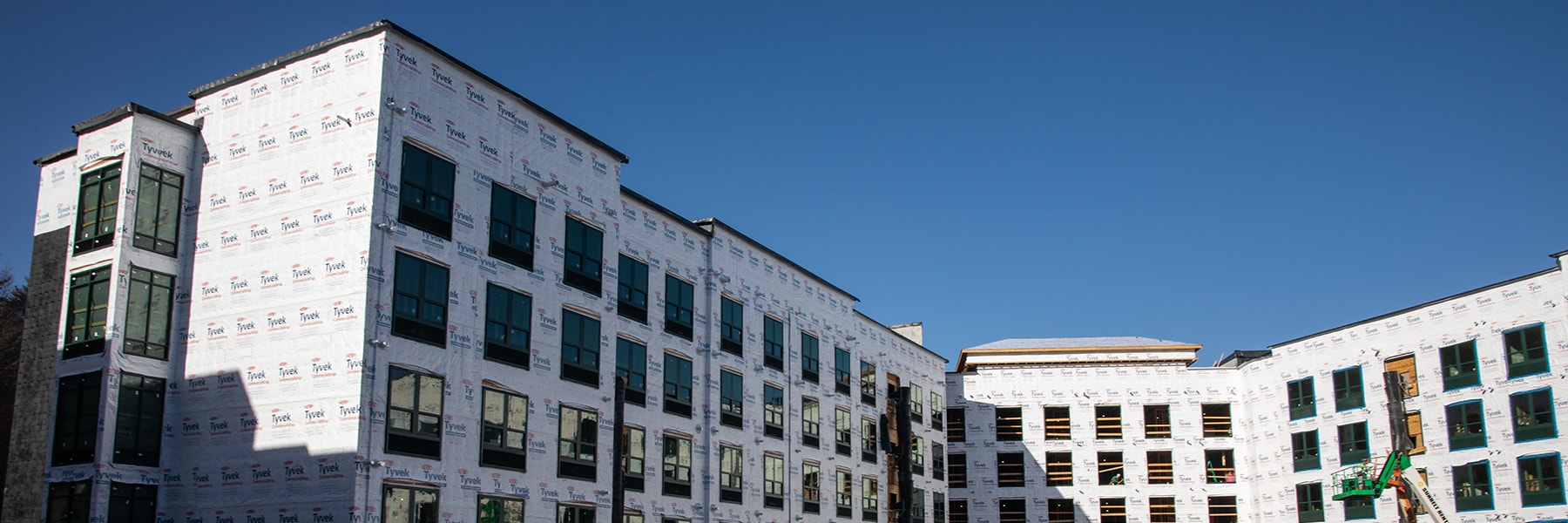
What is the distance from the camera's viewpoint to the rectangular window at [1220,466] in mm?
66438

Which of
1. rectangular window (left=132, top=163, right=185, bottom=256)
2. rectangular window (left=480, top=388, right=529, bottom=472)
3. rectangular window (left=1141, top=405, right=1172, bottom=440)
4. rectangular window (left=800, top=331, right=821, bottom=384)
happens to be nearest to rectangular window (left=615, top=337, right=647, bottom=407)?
rectangular window (left=480, top=388, right=529, bottom=472)

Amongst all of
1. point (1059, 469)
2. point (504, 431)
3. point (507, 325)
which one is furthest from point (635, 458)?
point (1059, 469)

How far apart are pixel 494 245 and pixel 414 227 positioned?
10.2 ft

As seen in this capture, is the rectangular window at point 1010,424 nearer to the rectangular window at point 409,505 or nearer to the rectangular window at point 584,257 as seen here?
the rectangular window at point 584,257

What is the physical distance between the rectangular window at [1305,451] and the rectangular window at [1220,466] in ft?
15.8

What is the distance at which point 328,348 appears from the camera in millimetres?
31203

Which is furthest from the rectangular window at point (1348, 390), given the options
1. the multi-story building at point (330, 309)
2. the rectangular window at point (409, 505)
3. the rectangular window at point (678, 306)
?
the rectangular window at point (409, 505)

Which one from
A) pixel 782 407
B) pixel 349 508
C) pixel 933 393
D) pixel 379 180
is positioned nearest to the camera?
pixel 349 508

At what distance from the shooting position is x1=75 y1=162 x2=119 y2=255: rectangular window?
110 ft

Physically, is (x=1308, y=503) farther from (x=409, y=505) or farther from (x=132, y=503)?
(x=132, y=503)

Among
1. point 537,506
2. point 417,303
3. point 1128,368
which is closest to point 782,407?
point 537,506

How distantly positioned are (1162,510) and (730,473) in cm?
3021

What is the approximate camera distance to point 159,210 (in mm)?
34156

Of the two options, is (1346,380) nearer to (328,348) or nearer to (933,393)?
(933,393)
